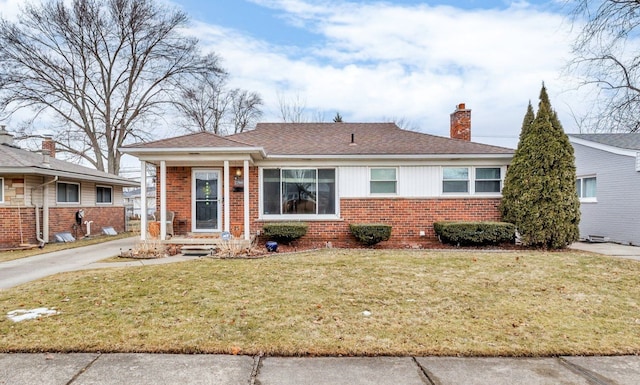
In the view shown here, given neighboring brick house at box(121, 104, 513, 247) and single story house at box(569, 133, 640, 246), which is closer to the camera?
neighboring brick house at box(121, 104, 513, 247)

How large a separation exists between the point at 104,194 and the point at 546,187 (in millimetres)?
18911

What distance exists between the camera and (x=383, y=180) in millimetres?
11703

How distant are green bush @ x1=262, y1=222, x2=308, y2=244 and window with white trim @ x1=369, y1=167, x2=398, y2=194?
9.14 feet

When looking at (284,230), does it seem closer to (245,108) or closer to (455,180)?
(455,180)

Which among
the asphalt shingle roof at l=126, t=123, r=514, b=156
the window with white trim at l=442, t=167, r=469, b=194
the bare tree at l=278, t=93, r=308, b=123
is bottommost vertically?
the window with white trim at l=442, t=167, r=469, b=194

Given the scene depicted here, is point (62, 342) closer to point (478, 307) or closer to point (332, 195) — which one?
point (478, 307)

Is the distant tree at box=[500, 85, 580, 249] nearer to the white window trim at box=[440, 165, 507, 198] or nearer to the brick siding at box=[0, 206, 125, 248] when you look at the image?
the white window trim at box=[440, 165, 507, 198]

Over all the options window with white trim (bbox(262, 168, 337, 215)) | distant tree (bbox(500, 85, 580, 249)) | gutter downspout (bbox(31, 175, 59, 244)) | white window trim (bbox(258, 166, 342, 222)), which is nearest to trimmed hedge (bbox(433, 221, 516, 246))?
distant tree (bbox(500, 85, 580, 249))

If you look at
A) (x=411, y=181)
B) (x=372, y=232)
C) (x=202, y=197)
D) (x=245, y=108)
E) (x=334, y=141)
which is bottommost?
(x=372, y=232)

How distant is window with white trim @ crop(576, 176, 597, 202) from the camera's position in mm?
13820

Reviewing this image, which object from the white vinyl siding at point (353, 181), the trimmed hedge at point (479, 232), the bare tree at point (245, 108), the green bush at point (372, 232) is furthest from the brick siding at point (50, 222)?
the bare tree at point (245, 108)

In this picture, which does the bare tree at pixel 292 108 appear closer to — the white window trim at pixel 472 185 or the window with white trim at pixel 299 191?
the window with white trim at pixel 299 191

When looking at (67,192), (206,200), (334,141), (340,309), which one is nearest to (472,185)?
(334,141)

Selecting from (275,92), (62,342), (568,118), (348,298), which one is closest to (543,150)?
(348,298)
